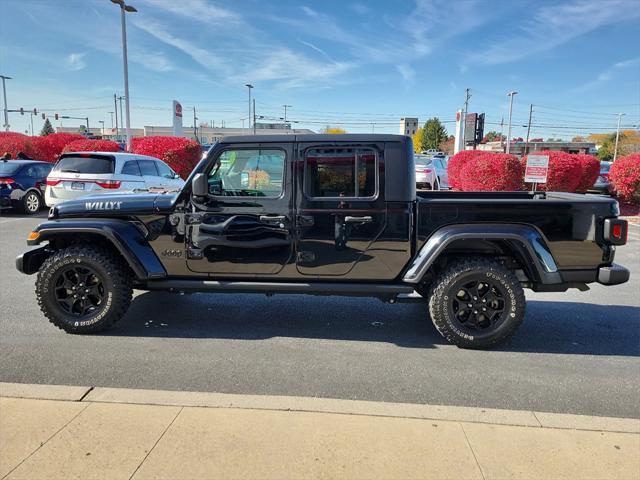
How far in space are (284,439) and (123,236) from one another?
251 cm

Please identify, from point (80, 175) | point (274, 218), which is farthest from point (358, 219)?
point (80, 175)

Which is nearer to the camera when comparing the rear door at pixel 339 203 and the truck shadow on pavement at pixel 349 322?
the rear door at pixel 339 203

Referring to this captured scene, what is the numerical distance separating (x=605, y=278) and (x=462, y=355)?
1388 mm

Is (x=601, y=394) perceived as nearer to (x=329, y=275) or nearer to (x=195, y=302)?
(x=329, y=275)

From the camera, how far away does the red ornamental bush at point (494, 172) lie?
1501cm

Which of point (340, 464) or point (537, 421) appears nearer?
point (340, 464)

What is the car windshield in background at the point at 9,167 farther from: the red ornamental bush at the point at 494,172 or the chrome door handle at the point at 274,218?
the red ornamental bush at the point at 494,172

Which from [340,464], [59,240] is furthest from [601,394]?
[59,240]

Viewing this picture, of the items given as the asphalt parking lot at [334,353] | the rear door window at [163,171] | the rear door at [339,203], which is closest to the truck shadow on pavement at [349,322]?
the asphalt parking lot at [334,353]

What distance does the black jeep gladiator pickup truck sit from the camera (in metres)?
4.04

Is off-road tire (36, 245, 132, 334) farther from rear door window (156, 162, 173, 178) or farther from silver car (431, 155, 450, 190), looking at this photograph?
silver car (431, 155, 450, 190)

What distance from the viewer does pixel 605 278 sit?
13.2 ft

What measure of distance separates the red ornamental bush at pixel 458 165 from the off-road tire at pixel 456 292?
1327cm

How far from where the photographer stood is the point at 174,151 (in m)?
18.5
